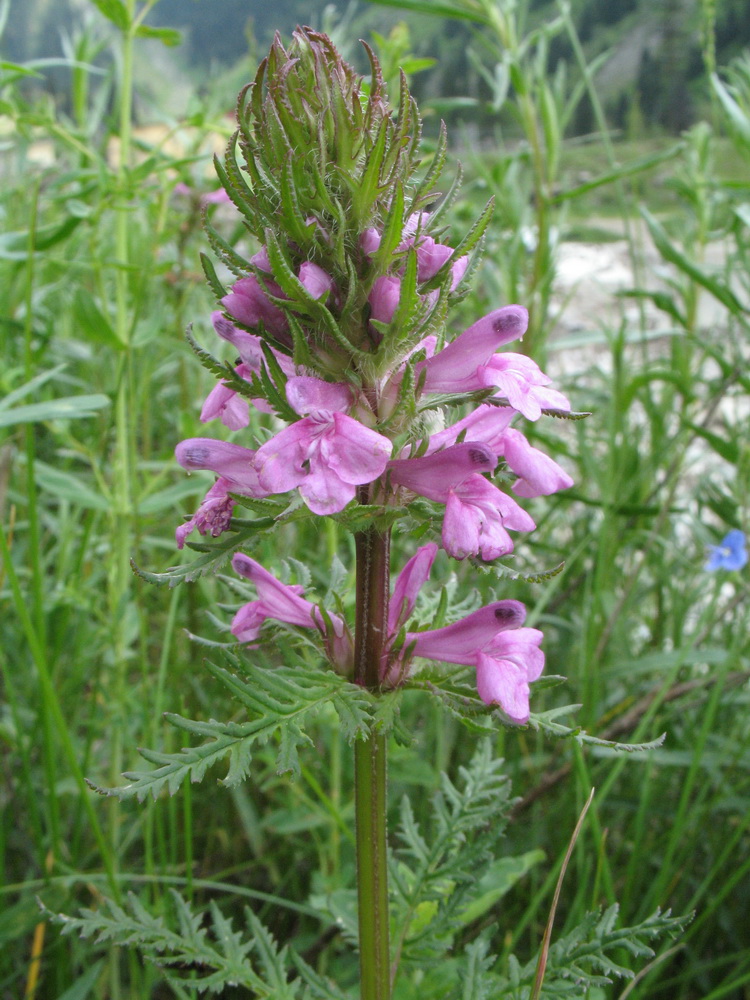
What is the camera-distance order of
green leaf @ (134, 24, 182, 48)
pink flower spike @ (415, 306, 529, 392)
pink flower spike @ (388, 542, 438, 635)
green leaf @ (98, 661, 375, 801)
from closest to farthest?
green leaf @ (98, 661, 375, 801)
pink flower spike @ (415, 306, 529, 392)
pink flower spike @ (388, 542, 438, 635)
green leaf @ (134, 24, 182, 48)

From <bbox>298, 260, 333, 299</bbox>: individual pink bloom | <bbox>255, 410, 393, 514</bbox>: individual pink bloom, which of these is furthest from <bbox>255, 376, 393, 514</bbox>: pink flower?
<bbox>298, 260, 333, 299</bbox>: individual pink bloom

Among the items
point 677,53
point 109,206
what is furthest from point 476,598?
point 677,53

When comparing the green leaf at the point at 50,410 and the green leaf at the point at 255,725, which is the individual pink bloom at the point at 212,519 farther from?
the green leaf at the point at 50,410

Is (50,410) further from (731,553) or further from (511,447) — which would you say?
(731,553)

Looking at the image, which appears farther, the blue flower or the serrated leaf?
the blue flower

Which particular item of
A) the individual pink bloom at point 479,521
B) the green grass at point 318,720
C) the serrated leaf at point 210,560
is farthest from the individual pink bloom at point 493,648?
the green grass at point 318,720

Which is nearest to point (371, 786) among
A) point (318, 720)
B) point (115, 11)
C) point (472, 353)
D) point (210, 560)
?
point (210, 560)

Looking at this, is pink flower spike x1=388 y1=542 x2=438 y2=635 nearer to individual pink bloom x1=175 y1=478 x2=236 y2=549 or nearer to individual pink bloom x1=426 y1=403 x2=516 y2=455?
individual pink bloom x1=426 y1=403 x2=516 y2=455
